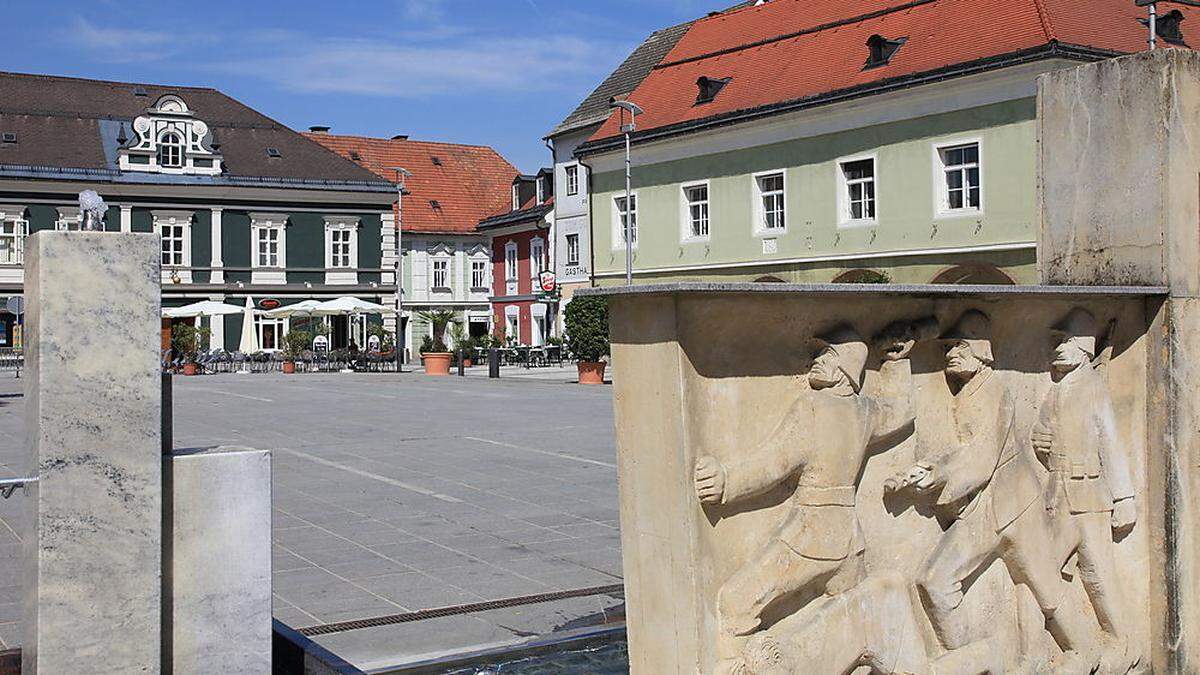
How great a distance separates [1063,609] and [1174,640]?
0.60 m

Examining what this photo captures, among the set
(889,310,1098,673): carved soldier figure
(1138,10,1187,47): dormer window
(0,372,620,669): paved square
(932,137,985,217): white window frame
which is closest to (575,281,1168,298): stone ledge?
(889,310,1098,673): carved soldier figure

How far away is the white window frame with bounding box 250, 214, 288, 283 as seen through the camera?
50.6 meters

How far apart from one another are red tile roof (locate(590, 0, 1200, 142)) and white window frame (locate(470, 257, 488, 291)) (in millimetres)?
23425

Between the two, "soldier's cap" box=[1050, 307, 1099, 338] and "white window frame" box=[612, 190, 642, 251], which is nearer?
"soldier's cap" box=[1050, 307, 1099, 338]

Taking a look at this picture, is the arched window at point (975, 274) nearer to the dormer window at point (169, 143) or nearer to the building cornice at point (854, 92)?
the building cornice at point (854, 92)

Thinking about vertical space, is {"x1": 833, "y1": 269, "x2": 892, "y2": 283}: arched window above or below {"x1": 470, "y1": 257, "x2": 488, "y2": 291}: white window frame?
below

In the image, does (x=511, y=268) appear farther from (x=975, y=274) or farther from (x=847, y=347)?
(x=847, y=347)

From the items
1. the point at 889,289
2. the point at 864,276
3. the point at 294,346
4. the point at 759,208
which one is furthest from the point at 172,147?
the point at 889,289

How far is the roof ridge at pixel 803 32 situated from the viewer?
3238 cm

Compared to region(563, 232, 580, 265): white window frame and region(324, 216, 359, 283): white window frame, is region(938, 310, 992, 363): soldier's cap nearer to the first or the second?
region(563, 232, 580, 265): white window frame

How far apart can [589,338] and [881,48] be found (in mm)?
9563

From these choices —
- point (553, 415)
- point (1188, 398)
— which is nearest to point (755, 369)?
point (1188, 398)

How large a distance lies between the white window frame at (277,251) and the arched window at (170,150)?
330 cm

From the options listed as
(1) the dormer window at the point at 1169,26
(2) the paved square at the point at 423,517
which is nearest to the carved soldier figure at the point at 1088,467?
(2) the paved square at the point at 423,517
